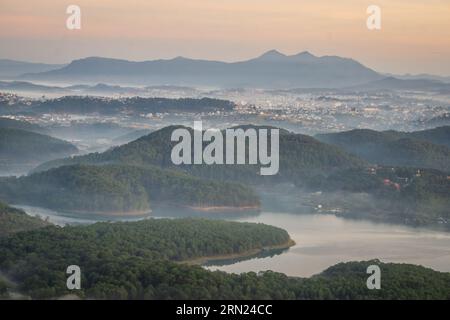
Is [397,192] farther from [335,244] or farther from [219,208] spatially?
[335,244]

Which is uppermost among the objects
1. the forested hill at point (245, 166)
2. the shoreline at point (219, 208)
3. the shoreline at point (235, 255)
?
the forested hill at point (245, 166)

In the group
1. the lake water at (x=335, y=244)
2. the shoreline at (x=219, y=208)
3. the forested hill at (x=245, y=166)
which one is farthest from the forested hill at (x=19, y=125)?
the shoreline at (x=219, y=208)

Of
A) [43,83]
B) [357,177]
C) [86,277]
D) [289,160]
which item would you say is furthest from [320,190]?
[43,83]

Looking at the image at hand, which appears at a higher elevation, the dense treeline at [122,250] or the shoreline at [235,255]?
the dense treeline at [122,250]

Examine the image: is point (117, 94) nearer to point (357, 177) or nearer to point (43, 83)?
point (43, 83)

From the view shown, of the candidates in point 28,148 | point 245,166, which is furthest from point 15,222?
point 28,148

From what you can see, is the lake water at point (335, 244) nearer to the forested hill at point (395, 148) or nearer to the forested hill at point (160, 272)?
the forested hill at point (160, 272)

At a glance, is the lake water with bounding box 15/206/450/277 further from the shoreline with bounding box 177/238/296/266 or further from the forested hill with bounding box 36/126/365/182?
the forested hill with bounding box 36/126/365/182

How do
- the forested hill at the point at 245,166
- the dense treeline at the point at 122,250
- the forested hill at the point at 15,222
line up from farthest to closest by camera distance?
the forested hill at the point at 245,166 < the forested hill at the point at 15,222 < the dense treeline at the point at 122,250
